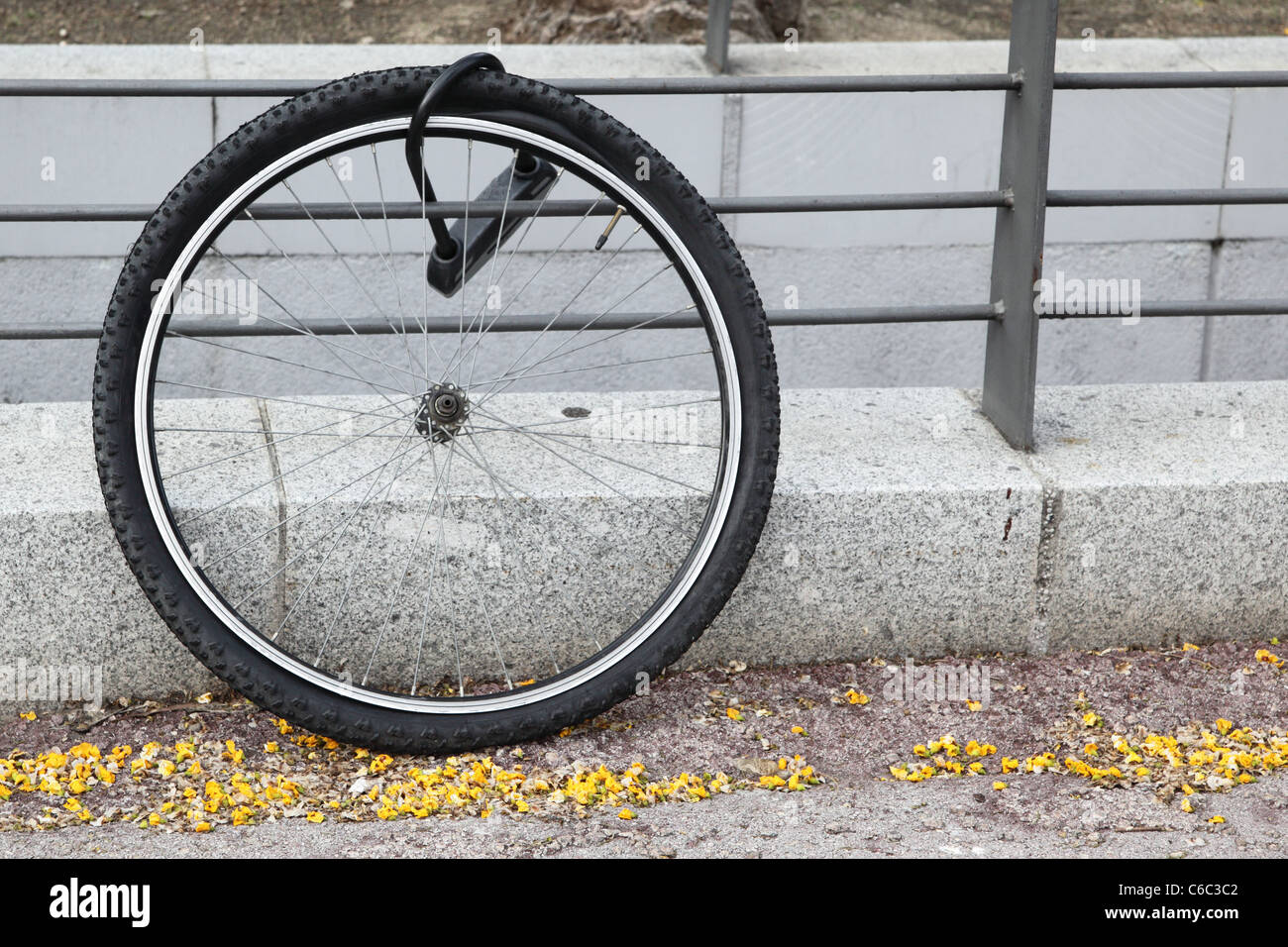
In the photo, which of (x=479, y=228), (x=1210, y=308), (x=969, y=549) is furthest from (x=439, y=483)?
(x=1210, y=308)

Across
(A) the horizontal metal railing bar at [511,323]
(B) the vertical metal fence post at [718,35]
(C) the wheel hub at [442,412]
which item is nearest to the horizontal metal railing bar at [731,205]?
(A) the horizontal metal railing bar at [511,323]

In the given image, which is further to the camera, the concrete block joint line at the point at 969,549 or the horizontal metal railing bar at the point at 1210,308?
the horizontal metal railing bar at the point at 1210,308

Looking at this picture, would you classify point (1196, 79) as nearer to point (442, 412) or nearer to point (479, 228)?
point (479, 228)

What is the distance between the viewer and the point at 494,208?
10.6ft

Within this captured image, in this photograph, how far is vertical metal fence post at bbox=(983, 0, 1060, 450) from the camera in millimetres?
3379

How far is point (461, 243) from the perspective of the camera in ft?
10.8

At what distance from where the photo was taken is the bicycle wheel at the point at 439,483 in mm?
2979

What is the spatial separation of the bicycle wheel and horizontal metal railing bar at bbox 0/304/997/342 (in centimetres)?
1

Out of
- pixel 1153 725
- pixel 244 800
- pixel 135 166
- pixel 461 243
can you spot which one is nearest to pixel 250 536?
pixel 244 800

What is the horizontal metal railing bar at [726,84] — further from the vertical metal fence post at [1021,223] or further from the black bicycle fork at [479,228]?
the black bicycle fork at [479,228]

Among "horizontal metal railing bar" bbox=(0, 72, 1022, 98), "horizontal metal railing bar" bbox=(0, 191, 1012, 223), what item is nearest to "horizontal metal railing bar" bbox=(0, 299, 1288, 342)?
"horizontal metal railing bar" bbox=(0, 191, 1012, 223)

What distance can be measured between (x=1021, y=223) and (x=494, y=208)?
1300 mm

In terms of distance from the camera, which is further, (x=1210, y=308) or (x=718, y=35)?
(x=718, y=35)

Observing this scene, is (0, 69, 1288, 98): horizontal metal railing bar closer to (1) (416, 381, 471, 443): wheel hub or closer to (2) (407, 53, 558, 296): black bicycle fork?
(2) (407, 53, 558, 296): black bicycle fork
